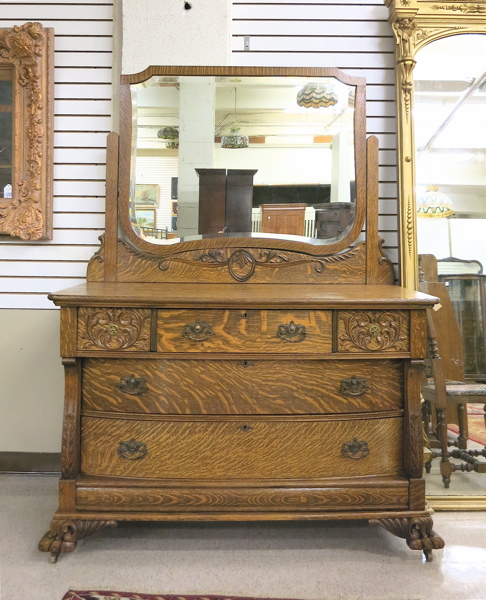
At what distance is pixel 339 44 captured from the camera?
299 centimetres

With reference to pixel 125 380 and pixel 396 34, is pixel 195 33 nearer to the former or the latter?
pixel 396 34

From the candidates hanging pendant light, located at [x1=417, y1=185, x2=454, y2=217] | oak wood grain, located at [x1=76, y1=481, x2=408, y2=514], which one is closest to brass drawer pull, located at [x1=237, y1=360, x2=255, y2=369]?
oak wood grain, located at [x1=76, y1=481, x2=408, y2=514]

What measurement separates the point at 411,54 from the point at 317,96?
55cm

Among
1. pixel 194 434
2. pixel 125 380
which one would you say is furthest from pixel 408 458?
pixel 125 380

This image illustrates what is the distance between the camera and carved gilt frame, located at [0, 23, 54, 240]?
2910 mm

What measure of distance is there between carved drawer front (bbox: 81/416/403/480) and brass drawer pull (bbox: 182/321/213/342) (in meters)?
0.34

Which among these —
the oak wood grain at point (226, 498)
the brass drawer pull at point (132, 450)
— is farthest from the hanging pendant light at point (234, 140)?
the oak wood grain at point (226, 498)

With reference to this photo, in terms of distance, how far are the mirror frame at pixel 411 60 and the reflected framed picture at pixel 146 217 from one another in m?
1.31

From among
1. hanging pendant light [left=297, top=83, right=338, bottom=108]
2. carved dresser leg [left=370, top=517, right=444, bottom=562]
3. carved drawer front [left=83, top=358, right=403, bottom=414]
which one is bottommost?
carved dresser leg [left=370, top=517, right=444, bottom=562]

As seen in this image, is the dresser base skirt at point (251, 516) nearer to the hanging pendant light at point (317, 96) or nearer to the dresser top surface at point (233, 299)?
the dresser top surface at point (233, 299)

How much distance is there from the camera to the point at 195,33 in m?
2.89

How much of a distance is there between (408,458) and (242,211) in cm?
143

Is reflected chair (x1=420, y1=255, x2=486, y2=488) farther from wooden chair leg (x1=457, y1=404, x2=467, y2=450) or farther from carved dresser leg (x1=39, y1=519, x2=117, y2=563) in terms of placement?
carved dresser leg (x1=39, y1=519, x2=117, y2=563)

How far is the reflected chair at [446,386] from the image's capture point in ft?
9.09
